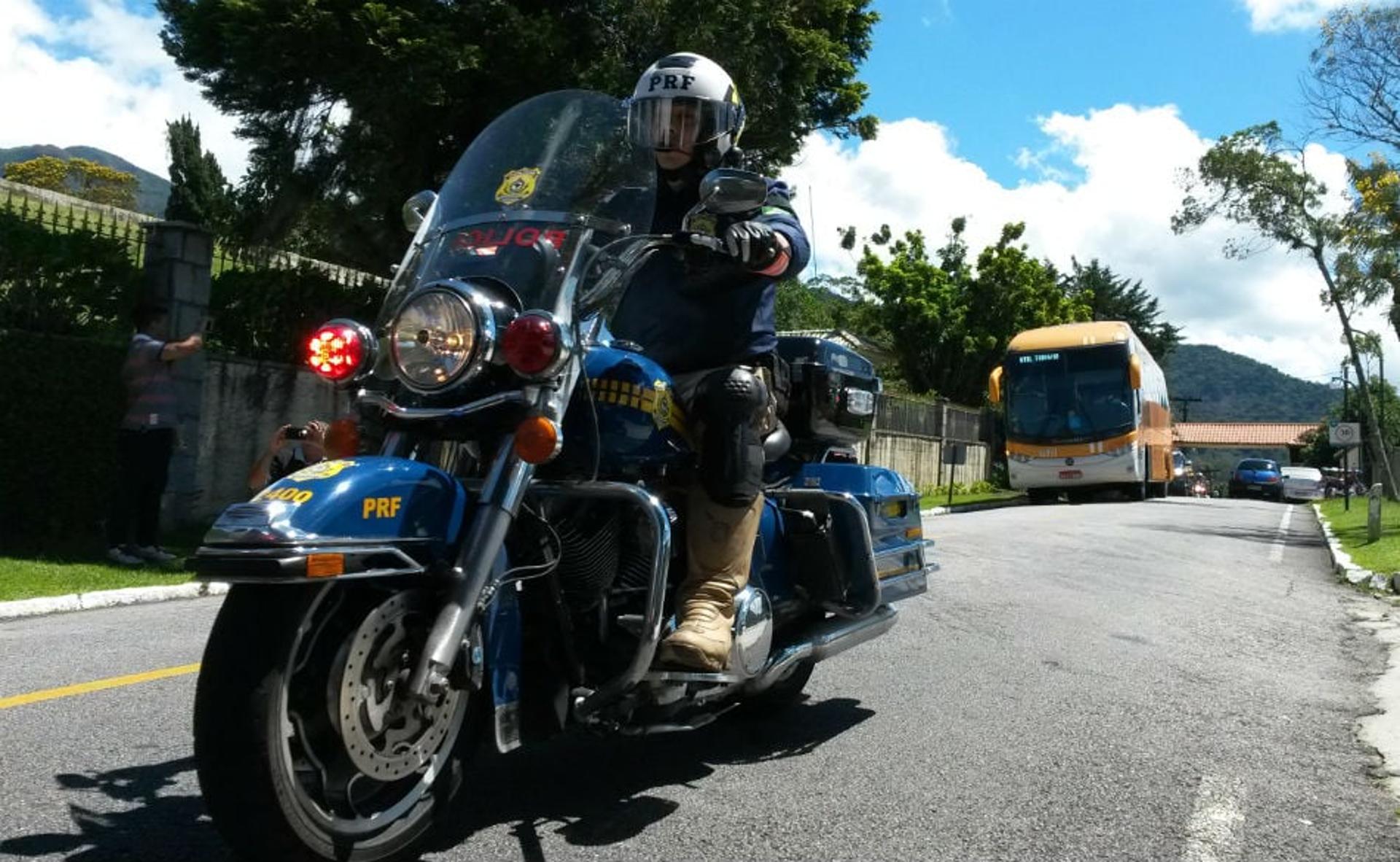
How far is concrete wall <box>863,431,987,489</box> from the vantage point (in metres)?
30.6

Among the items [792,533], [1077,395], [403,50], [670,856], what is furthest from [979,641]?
[1077,395]

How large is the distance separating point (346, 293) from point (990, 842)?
38.7 ft

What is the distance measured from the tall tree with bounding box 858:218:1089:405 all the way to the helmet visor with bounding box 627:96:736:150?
40176mm

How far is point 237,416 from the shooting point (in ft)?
42.5

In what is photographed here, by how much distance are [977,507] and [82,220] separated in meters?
21.5

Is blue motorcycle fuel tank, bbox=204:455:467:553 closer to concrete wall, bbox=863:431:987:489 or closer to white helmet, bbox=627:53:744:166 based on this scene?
white helmet, bbox=627:53:744:166

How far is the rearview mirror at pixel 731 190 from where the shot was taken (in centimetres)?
344

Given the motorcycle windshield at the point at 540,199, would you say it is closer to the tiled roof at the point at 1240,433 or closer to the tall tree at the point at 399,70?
the tall tree at the point at 399,70

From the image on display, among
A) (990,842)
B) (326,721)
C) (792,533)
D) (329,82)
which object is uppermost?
(329,82)

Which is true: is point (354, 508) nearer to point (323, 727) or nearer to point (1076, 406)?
point (323, 727)

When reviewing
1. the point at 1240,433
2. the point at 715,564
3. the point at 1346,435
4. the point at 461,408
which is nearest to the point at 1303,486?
the point at 1346,435

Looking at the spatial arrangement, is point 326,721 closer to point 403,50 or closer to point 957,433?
point 403,50

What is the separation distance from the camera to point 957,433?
124ft

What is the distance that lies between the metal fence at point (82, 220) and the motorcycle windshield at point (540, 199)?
8424 millimetres
